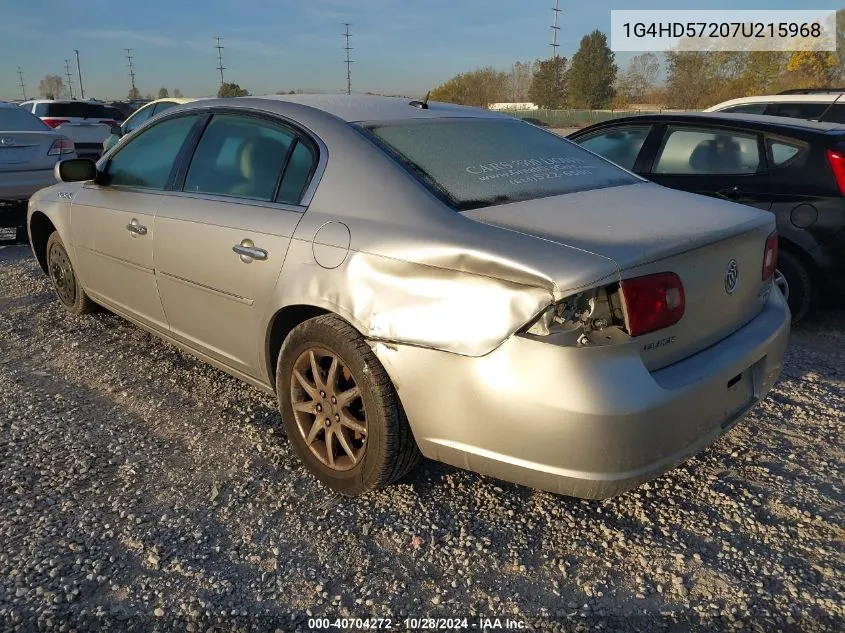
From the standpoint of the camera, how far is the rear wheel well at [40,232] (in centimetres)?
489

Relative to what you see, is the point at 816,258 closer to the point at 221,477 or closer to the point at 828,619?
the point at 828,619

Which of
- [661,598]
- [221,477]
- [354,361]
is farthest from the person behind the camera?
[221,477]

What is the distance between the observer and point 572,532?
244cm

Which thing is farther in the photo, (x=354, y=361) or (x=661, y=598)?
(x=354, y=361)

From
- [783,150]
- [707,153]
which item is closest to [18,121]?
[707,153]

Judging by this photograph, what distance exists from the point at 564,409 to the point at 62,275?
4192mm

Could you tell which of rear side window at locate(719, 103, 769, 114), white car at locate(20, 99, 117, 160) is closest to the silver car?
rear side window at locate(719, 103, 769, 114)

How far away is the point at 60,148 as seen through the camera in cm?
799

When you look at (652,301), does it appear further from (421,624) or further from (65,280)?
(65,280)

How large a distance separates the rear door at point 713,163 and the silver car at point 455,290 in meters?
2.04

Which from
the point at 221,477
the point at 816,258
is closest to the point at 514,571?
the point at 221,477

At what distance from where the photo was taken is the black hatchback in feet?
14.4

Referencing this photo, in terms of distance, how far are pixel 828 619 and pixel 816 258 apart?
3.09 m

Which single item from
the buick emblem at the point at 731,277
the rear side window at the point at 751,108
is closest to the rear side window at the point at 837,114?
the rear side window at the point at 751,108
